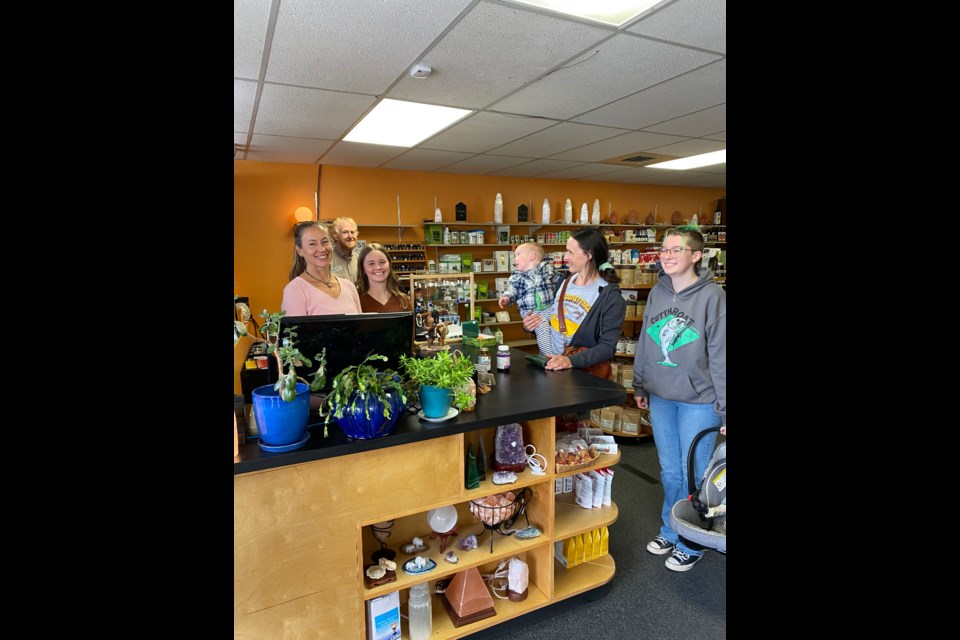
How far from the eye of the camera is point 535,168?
5.65m

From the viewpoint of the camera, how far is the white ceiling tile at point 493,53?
2.09 m

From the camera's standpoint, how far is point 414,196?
5.68m

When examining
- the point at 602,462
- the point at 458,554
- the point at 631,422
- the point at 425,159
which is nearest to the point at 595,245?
the point at 602,462

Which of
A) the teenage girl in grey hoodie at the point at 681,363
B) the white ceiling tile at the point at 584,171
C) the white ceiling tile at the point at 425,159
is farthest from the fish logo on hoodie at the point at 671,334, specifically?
the white ceiling tile at the point at 584,171

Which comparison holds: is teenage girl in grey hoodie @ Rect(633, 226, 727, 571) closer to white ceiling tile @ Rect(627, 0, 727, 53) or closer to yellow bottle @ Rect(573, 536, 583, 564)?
yellow bottle @ Rect(573, 536, 583, 564)

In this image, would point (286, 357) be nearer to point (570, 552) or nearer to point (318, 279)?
point (318, 279)

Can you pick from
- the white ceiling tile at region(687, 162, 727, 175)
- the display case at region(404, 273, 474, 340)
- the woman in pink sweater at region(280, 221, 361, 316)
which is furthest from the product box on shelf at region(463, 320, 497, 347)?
the white ceiling tile at region(687, 162, 727, 175)

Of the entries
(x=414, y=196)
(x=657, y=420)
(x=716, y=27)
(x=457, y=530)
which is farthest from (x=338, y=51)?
(x=414, y=196)

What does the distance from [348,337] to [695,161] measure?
5.13 m

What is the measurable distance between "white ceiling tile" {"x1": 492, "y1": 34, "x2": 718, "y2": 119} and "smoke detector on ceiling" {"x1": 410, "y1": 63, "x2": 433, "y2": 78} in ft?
2.17
